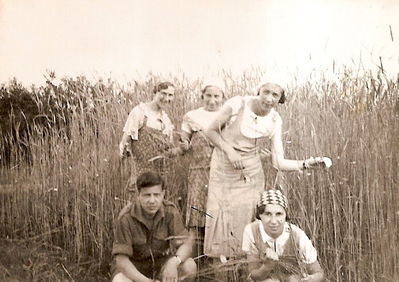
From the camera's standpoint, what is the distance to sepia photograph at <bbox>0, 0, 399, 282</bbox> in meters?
1.66

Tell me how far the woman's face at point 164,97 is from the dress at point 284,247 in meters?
0.42

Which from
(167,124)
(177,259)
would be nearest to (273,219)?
(177,259)

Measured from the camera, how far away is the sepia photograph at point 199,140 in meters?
1.66

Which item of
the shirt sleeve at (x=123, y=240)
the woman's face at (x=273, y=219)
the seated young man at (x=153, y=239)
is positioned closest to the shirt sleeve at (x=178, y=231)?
the seated young man at (x=153, y=239)

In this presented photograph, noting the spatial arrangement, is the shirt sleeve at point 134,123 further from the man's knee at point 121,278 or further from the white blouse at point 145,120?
the man's knee at point 121,278

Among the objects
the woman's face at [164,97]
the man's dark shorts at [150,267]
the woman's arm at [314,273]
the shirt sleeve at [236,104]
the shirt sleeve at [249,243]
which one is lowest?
the woman's arm at [314,273]

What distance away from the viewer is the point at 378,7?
1.71 metres

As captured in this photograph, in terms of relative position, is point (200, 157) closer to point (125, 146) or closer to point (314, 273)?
point (125, 146)

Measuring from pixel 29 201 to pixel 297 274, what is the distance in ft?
2.64

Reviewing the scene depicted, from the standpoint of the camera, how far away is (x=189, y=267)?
5.50 feet

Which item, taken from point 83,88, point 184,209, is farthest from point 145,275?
point 83,88

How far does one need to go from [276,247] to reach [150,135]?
18.7 inches

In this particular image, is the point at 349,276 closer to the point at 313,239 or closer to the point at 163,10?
the point at 313,239

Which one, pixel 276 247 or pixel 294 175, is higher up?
pixel 294 175
